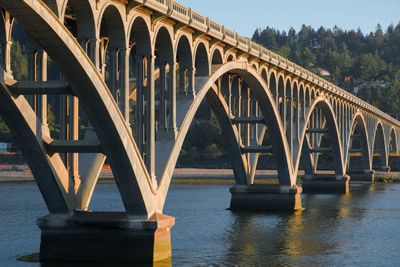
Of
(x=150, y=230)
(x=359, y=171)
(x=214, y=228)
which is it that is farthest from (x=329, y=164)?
(x=150, y=230)

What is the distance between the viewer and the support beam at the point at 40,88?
30359mm

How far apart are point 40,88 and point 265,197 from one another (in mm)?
41182

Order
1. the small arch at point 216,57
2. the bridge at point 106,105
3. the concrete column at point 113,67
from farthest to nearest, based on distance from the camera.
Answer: the small arch at point 216,57 → the concrete column at point 113,67 → the bridge at point 106,105

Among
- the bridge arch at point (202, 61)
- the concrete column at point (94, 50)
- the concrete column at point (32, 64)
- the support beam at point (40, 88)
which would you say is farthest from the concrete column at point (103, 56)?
the bridge arch at point (202, 61)

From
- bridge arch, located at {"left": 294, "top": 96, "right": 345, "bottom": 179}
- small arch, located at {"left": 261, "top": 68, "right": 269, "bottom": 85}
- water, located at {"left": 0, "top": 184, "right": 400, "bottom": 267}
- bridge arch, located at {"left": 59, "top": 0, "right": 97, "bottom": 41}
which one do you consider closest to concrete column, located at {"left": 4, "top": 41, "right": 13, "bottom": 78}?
bridge arch, located at {"left": 59, "top": 0, "right": 97, "bottom": 41}

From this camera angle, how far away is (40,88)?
30719 mm

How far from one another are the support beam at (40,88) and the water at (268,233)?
10212 mm

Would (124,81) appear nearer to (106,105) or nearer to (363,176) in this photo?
(106,105)

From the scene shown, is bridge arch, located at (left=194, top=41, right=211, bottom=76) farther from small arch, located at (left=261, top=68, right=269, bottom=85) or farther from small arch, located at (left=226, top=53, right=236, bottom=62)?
small arch, located at (left=261, top=68, right=269, bottom=85)

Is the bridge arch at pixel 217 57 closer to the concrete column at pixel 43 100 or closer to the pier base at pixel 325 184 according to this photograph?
the concrete column at pixel 43 100

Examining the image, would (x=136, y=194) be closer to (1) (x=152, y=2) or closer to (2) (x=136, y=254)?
(2) (x=136, y=254)

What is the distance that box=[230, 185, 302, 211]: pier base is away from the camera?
6988 cm

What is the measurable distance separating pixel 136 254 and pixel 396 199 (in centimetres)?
6324

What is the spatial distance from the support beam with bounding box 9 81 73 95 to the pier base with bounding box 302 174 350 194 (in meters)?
71.7
